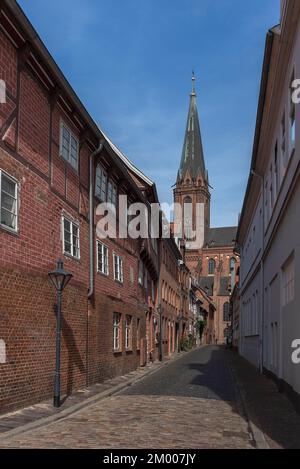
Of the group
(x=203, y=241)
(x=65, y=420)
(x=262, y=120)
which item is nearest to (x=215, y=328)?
(x=203, y=241)

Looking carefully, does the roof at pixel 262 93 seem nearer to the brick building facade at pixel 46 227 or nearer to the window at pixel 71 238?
the brick building facade at pixel 46 227

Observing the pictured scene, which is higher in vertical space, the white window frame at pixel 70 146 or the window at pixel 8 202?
the white window frame at pixel 70 146

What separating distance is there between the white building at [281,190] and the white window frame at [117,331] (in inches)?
206

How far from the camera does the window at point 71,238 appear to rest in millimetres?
15039

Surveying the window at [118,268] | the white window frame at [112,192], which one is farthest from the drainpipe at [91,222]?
the window at [118,268]

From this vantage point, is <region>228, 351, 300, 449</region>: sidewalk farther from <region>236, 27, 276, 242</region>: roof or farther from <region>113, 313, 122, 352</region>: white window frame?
<region>236, 27, 276, 242</region>: roof

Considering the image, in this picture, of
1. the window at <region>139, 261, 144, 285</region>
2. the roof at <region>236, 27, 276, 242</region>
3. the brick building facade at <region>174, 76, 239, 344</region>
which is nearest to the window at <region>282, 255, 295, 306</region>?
the roof at <region>236, 27, 276, 242</region>

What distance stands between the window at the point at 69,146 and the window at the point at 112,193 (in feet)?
12.7

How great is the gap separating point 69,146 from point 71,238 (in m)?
2.35

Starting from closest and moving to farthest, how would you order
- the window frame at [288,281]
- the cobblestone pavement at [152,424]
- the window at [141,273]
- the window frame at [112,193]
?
1. the cobblestone pavement at [152,424]
2. the window frame at [288,281]
3. the window frame at [112,193]
4. the window at [141,273]

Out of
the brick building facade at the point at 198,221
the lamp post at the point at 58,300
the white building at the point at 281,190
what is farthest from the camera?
the brick building facade at the point at 198,221

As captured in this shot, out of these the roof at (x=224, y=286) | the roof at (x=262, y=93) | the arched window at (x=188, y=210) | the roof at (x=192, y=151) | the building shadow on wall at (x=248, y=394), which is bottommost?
the building shadow on wall at (x=248, y=394)

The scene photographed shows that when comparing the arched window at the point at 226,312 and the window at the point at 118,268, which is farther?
the arched window at the point at 226,312

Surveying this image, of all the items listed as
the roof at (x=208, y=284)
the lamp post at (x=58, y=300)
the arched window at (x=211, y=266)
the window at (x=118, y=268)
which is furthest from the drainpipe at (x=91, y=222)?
the arched window at (x=211, y=266)
